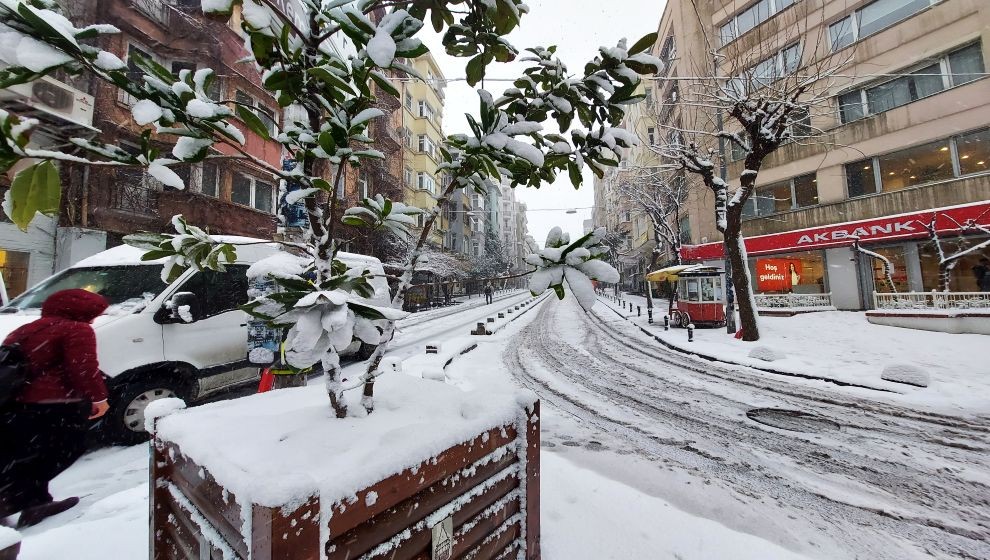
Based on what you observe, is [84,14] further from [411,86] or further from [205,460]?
[411,86]

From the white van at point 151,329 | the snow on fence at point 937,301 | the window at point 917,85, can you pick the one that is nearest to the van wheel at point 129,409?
the white van at point 151,329

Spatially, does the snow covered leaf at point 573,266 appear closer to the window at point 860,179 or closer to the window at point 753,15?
the window at point 860,179

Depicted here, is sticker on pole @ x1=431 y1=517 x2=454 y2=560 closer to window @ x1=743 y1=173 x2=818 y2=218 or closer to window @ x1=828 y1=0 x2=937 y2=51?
window @ x1=828 y1=0 x2=937 y2=51

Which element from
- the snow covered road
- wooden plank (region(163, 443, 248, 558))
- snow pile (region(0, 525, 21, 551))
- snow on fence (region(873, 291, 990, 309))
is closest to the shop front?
snow on fence (region(873, 291, 990, 309))

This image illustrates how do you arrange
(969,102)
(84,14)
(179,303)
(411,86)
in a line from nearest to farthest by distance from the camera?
(179,303)
(84,14)
(969,102)
(411,86)

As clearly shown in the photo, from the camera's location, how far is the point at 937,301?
12594 mm

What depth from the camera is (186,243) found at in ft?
4.78

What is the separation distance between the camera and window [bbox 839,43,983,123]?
1466 centimetres

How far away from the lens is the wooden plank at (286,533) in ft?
3.19

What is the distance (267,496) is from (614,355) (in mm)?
10501

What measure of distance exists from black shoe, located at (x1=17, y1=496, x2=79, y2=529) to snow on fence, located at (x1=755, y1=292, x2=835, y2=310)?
22.2m

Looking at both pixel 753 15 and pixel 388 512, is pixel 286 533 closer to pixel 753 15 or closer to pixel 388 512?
pixel 388 512

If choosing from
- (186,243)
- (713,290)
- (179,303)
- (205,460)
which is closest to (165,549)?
(205,460)

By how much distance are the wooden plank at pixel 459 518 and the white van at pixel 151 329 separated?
3185 millimetres
